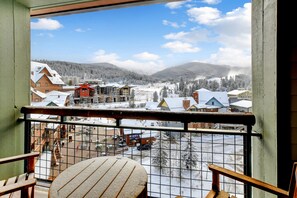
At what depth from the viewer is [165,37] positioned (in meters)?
2.49

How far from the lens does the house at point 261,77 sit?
1.47 metres

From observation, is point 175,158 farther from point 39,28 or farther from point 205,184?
point 39,28

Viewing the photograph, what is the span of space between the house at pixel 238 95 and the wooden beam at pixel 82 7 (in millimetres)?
1363

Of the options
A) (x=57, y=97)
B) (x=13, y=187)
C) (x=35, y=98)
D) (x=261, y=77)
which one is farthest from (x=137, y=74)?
(x=13, y=187)

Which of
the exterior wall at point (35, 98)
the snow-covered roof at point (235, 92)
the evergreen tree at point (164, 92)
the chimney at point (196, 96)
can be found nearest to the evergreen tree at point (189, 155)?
the chimney at point (196, 96)

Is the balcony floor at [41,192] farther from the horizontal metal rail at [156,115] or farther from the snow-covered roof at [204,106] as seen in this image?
the snow-covered roof at [204,106]

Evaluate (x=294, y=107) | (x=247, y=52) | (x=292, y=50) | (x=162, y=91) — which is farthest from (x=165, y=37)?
(x=294, y=107)

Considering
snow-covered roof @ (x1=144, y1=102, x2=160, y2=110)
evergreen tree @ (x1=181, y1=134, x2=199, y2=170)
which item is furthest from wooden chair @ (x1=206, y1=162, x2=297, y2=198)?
snow-covered roof @ (x1=144, y1=102, x2=160, y2=110)

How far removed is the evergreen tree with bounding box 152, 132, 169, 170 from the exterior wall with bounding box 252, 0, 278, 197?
86 cm

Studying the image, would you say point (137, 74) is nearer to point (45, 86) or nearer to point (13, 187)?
point (45, 86)

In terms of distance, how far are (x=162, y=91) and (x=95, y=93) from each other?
0.89 metres

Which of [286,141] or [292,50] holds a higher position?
[292,50]

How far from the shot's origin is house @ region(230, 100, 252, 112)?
2.06 metres

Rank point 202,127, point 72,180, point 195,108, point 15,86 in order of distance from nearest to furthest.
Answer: point 72,180 → point 202,127 → point 195,108 → point 15,86
